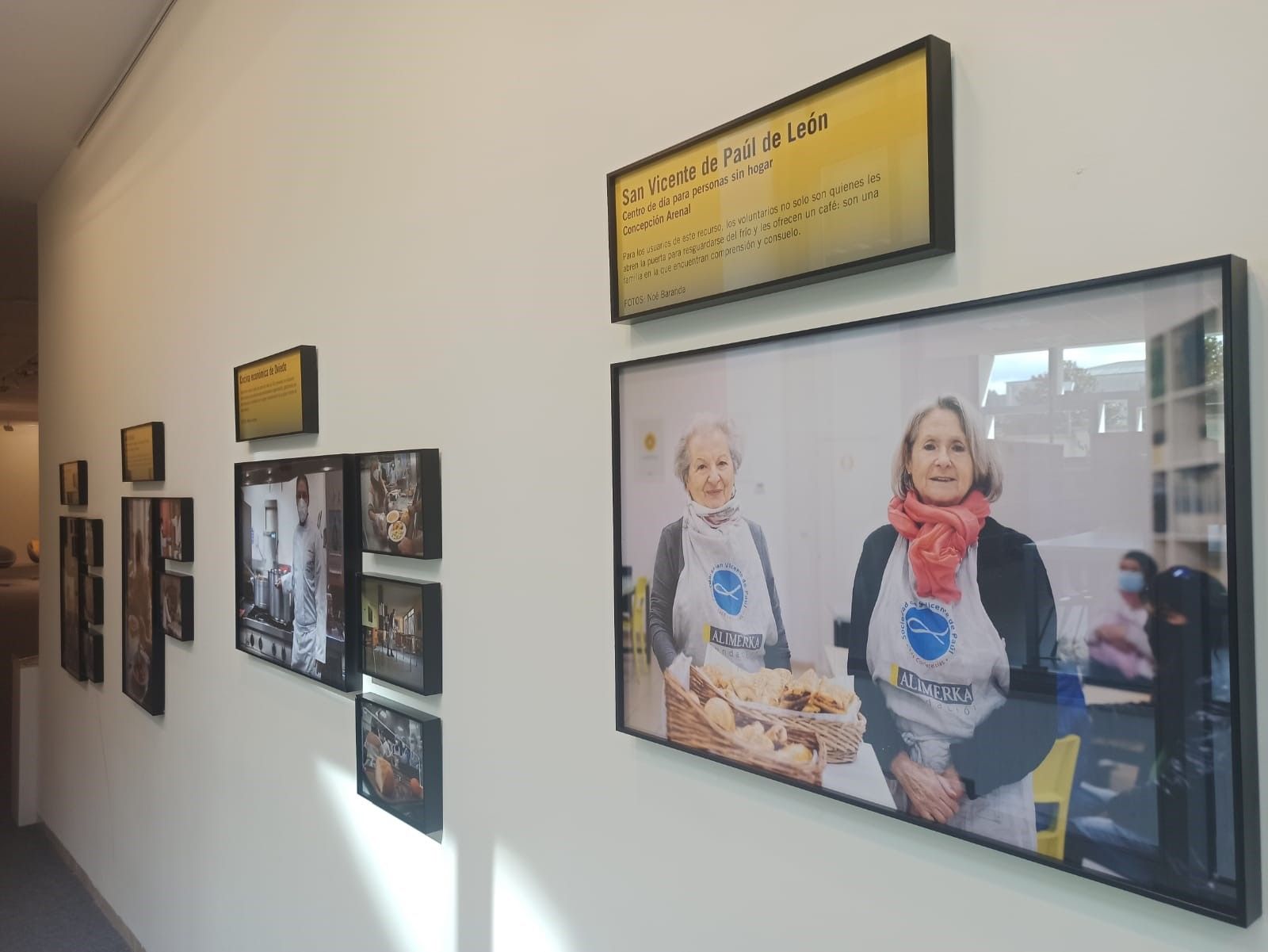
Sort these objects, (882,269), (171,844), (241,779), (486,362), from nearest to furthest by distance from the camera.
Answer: (882,269), (486,362), (241,779), (171,844)

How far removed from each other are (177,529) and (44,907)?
2.27 meters

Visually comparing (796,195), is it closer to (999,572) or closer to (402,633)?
(999,572)

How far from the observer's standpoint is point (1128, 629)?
2.48 feet

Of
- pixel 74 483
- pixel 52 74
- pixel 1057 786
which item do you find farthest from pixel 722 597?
pixel 74 483

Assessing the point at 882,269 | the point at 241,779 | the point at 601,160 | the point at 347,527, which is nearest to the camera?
the point at 882,269

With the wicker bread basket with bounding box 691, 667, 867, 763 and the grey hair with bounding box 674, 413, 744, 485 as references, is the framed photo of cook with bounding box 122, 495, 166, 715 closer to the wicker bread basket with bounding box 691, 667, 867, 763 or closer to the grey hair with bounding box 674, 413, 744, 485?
the grey hair with bounding box 674, 413, 744, 485

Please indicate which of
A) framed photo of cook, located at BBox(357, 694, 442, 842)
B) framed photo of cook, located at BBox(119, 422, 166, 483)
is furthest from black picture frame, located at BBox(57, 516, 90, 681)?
framed photo of cook, located at BBox(357, 694, 442, 842)

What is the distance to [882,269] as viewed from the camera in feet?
3.20

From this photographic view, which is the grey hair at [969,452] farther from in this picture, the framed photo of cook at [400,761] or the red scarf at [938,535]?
the framed photo of cook at [400,761]

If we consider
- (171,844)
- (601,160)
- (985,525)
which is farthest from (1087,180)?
(171,844)

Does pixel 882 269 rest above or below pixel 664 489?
above

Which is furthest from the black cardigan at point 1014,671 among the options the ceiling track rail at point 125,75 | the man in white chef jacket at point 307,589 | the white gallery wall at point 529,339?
the ceiling track rail at point 125,75

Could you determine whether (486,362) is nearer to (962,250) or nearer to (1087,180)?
(962,250)

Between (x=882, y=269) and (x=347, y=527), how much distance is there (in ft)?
4.48
